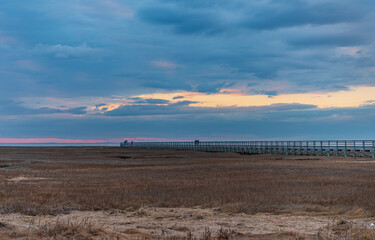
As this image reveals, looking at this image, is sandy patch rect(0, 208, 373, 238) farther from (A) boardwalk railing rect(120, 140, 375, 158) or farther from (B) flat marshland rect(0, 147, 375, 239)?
(A) boardwalk railing rect(120, 140, 375, 158)

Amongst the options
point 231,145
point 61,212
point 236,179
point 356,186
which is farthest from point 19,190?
point 231,145

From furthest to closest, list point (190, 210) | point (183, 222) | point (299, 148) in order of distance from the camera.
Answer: point (299, 148) < point (190, 210) < point (183, 222)

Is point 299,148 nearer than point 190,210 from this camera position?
No

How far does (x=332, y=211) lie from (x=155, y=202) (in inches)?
241

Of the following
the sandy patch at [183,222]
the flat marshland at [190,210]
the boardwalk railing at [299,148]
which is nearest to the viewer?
the flat marshland at [190,210]

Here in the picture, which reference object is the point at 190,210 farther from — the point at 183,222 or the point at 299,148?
the point at 299,148

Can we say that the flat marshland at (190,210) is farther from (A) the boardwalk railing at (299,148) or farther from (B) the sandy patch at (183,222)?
(A) the boardwalk railing at (299,148)

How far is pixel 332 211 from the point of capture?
15164 millimetres

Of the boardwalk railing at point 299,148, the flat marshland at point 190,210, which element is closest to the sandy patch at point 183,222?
the flat marshland at point 190,210

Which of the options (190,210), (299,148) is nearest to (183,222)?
(190,210)

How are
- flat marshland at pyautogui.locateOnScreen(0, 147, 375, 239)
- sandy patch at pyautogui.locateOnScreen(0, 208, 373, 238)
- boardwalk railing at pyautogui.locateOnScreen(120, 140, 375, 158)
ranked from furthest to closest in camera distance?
1. boardwalk railing at pyautogui.locateOnScreen(120, 140, 375, 158)
2. sandy patch at pyautogui.locateOnScreen(0, 208, 373, 238)
3. flat marshland at pyautogui.locateOnScreen(0, 147, 375, 239)

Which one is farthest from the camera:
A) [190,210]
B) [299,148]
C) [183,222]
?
[299,148]

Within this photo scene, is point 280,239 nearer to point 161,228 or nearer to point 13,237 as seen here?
point 161,228

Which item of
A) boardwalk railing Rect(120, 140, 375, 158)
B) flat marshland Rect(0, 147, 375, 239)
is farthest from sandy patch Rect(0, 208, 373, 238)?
boardwalk railing Rect(120, 140, 375, 158)
